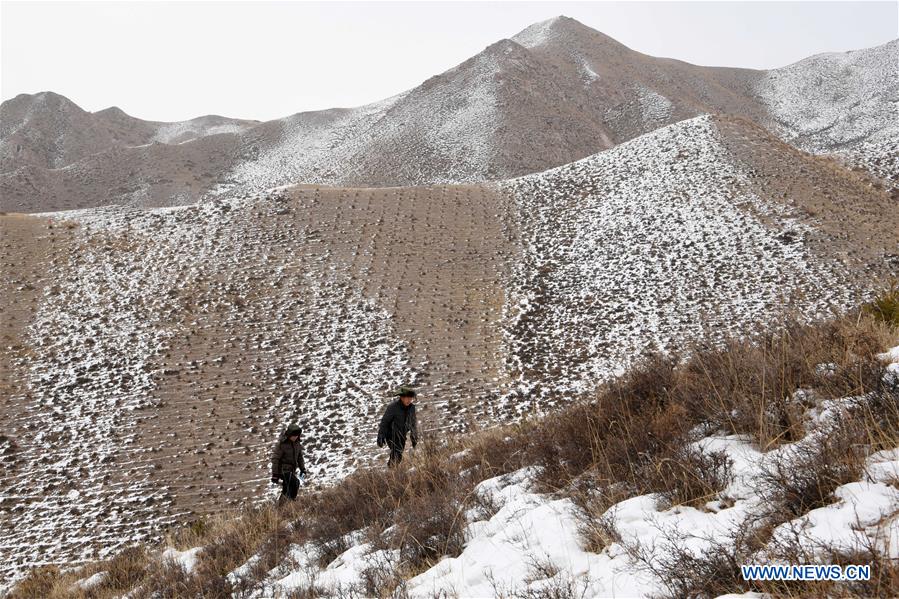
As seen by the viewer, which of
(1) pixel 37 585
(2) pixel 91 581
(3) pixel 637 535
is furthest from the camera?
(1) pixel 37 585

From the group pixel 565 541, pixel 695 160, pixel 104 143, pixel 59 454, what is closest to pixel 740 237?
pixel 695 160

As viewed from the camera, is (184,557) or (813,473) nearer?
(813,473)

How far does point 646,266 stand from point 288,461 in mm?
15639

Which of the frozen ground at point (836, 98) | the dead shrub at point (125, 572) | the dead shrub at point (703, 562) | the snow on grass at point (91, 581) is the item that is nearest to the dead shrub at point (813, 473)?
the dead shrub at point (703, 562)

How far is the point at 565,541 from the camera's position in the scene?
141 inches

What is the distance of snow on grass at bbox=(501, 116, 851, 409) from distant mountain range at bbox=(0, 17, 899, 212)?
23.3m

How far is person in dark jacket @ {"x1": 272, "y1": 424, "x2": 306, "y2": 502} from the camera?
9014mm

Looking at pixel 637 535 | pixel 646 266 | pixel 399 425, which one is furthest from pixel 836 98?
pixel 637 535

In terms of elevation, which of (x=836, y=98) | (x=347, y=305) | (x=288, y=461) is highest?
(x=836, y=98)

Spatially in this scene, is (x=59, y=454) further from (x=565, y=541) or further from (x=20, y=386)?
(x=565, y=541)

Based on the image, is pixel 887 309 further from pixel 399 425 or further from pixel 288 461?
pixel 288 461

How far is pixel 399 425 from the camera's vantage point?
8.96 meters

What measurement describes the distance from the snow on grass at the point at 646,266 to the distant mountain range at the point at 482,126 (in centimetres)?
2330

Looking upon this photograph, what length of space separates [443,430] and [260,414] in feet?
17.1
